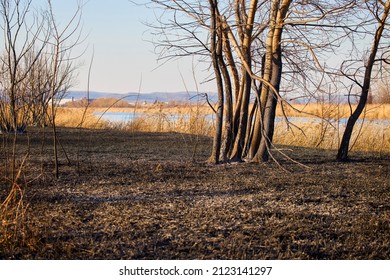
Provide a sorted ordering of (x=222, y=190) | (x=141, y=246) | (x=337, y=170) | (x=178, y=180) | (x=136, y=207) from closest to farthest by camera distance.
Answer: (x=141, y=246), (x=136, y=207), (x=222, y=190), (x=178, y=180), (x=337, y=170)

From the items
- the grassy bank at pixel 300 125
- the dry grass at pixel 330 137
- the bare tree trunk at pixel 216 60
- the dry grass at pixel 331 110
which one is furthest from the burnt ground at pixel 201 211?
the dry grass at pixel 330 137

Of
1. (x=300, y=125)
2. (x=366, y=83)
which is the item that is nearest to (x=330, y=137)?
(x=300, y=125)

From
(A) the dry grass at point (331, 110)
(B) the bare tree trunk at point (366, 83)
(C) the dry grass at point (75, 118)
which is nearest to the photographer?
(B) the bare tree trunk at point (366, 83)

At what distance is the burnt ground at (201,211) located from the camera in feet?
10.5

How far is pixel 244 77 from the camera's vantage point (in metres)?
6.86

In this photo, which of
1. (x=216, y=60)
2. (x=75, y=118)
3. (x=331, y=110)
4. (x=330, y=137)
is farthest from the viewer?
(x=75, y=118)

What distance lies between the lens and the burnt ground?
10.5 feet

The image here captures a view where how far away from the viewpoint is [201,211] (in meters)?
4.21

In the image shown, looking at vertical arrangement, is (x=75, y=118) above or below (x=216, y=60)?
below

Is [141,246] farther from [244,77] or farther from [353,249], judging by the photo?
[244,77]

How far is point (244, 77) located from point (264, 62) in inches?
18.5

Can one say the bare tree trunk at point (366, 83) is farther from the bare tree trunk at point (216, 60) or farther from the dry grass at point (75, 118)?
the dry grass at point (75, 118)

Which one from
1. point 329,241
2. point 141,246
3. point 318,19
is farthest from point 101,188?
point 318,19

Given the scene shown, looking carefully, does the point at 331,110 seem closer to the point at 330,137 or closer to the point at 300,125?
the point at 330,137
